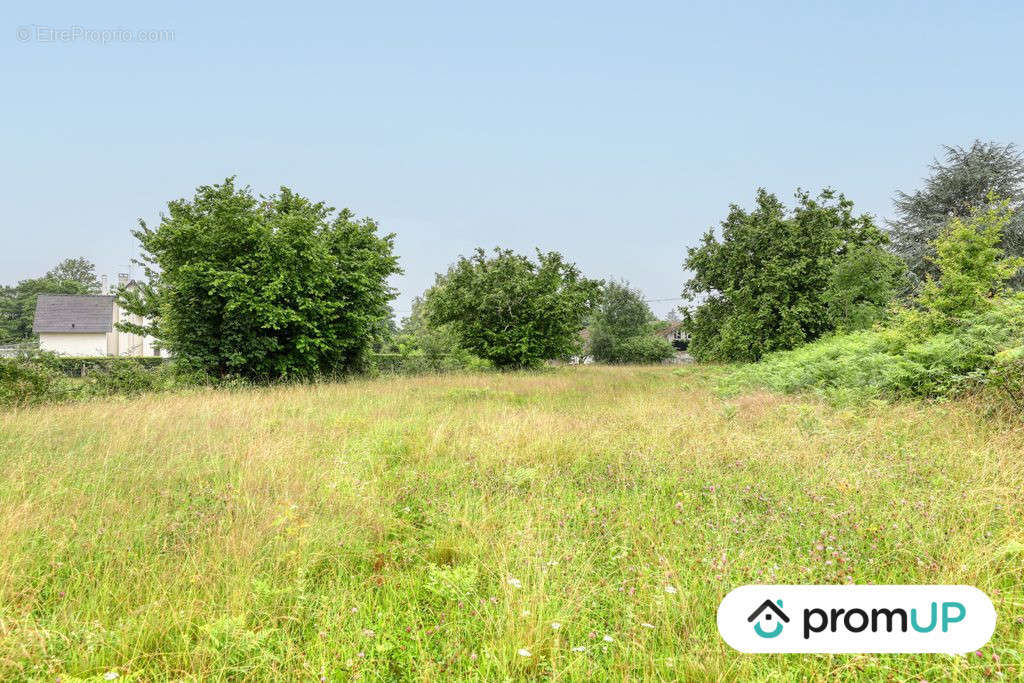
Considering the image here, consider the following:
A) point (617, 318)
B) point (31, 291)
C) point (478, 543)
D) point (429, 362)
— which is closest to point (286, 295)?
point (429, 362)

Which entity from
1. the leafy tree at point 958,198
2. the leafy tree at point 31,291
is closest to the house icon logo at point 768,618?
the leafy tree at point 958,198

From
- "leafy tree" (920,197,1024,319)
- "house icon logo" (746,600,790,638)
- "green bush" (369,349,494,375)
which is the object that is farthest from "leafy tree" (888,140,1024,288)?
"house icon logo" (746,600,790,638)

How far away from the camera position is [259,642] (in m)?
2.75

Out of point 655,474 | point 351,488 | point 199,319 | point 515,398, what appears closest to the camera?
point 351,488

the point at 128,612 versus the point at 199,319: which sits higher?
the point at 199,319

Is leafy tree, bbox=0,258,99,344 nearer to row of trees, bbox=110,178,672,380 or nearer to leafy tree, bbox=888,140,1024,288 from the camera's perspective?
row of trees, bbox=110,178,672,380

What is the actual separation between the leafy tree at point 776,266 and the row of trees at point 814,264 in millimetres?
48

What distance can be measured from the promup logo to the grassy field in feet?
0.33

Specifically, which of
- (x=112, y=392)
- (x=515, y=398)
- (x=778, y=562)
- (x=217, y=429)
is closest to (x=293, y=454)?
(x=217, y=429)

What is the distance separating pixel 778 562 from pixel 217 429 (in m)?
7.92

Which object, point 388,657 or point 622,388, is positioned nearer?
point 388,657

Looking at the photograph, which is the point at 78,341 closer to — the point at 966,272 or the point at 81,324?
the point at 81,324

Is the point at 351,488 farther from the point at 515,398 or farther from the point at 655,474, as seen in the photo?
the point at 515,398

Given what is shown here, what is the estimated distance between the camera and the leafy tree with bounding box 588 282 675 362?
4706 cm
